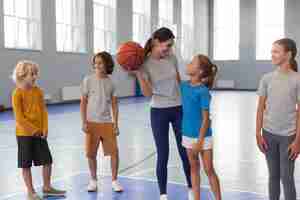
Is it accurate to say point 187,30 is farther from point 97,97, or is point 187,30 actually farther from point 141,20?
point 97,97

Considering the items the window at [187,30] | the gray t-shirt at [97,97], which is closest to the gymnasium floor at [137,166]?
the gray t-shirt at [97,97]

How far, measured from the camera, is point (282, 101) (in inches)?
122

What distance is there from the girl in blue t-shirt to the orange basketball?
1.46 feet

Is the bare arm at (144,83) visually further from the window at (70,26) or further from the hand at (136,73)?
the window at (70,26)

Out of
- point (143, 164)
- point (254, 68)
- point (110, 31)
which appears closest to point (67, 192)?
point (143, 164)

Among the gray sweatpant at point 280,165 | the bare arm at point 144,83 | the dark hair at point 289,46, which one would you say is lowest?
the gray sweatpant at point 280,165

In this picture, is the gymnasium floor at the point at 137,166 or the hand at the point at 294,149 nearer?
the hand at the point at 294,149

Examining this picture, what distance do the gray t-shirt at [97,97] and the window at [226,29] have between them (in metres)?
21.8

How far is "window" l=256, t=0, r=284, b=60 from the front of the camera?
78.3ft

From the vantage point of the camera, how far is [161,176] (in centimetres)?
379

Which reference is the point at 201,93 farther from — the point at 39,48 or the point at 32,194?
the point at 39,48

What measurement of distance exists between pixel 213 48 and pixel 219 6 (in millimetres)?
2434

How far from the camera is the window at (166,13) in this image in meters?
21.4

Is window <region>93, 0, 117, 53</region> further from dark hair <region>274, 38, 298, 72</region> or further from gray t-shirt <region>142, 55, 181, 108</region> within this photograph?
dark hair <region>274, 38, 298, 72</region>
